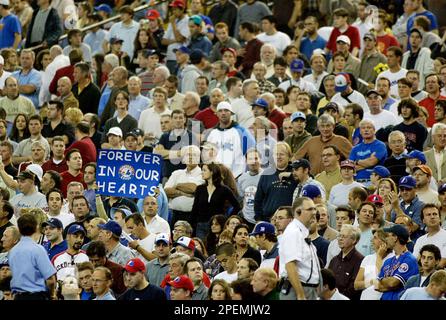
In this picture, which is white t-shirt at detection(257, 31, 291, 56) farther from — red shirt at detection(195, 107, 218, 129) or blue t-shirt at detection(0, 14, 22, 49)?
blue t-shirt at detection(0, 14, 22, 49)

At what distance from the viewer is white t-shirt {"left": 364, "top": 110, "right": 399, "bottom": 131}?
69.6 ft

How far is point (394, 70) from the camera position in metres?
23.2

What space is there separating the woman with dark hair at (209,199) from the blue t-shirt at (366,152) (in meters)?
1.64

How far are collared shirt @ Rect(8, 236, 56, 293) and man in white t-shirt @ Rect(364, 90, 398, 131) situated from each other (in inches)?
263

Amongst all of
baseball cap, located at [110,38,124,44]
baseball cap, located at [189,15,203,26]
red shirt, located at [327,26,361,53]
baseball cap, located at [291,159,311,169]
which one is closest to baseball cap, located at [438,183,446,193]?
baseball cap, located at [291,159,311,169]

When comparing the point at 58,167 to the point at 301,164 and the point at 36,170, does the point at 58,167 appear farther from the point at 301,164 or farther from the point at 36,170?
the point at 301,164

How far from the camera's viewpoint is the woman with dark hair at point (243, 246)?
56.2 ft

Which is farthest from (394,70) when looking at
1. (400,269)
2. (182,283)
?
(182,283)

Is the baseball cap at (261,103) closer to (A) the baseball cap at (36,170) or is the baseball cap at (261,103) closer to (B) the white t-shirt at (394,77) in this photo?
(B) the white t-shirt at (394,77)

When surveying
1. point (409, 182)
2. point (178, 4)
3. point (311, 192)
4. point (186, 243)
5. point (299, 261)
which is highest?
point (299, 261)

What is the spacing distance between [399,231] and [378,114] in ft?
16.6

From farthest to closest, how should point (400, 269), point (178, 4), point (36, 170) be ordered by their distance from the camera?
point (178, 4) → point (36, 170) → point (400, 269)

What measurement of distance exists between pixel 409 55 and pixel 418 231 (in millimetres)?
6628

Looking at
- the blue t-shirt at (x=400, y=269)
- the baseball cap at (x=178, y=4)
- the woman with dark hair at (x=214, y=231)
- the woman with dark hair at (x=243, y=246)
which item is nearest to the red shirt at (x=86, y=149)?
the woman with dark hair at (x=214, y=231)
